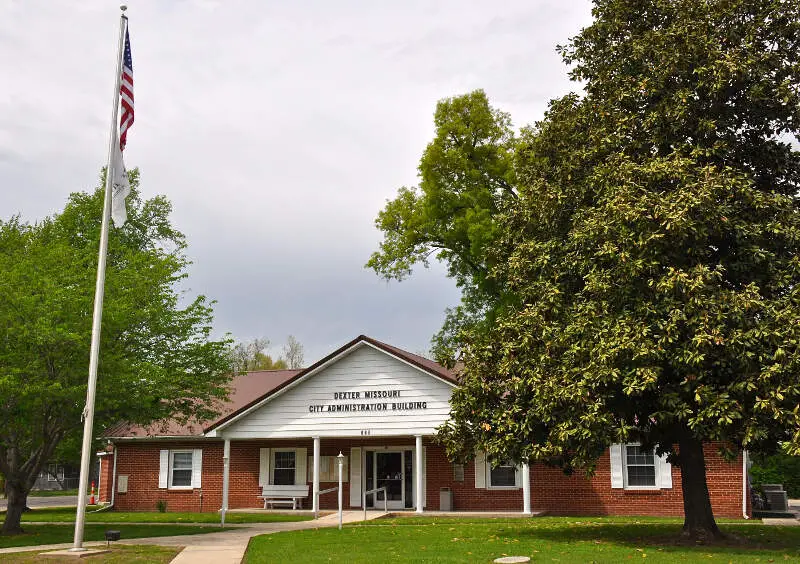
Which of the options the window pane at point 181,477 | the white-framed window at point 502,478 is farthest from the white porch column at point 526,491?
the window pane at point 181,477

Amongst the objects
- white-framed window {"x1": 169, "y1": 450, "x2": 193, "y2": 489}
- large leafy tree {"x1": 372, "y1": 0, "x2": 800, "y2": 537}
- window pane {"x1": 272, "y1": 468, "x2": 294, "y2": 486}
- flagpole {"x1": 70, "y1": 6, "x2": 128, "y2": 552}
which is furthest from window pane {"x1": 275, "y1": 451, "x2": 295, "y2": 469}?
flagpole {"x1": 70, "y1": 6, "x2": 128, "y2": 552}

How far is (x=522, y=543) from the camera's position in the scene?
15.0 meters

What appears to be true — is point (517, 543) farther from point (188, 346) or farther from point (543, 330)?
point (188, 346)

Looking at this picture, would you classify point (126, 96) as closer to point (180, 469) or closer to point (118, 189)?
point (118, 189)

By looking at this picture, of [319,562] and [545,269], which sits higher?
[545,269]

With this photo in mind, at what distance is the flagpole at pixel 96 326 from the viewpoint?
14.2 metres

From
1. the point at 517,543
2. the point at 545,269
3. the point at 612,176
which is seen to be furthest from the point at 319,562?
the point at 612,176

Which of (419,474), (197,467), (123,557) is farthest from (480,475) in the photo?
(123,557)

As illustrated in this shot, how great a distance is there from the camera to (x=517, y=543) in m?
15.0

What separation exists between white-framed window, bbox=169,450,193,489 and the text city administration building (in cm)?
4

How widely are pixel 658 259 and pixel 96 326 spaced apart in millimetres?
10321

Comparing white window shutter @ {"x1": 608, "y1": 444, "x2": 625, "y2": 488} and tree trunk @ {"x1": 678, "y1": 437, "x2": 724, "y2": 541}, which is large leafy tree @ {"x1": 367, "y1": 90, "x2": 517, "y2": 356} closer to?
white window shutter @ {"x1": 608, "y1": 444, "x2": 625, "y2": 488}

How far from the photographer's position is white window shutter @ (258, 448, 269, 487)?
28500 mm

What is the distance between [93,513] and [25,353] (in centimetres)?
1311
